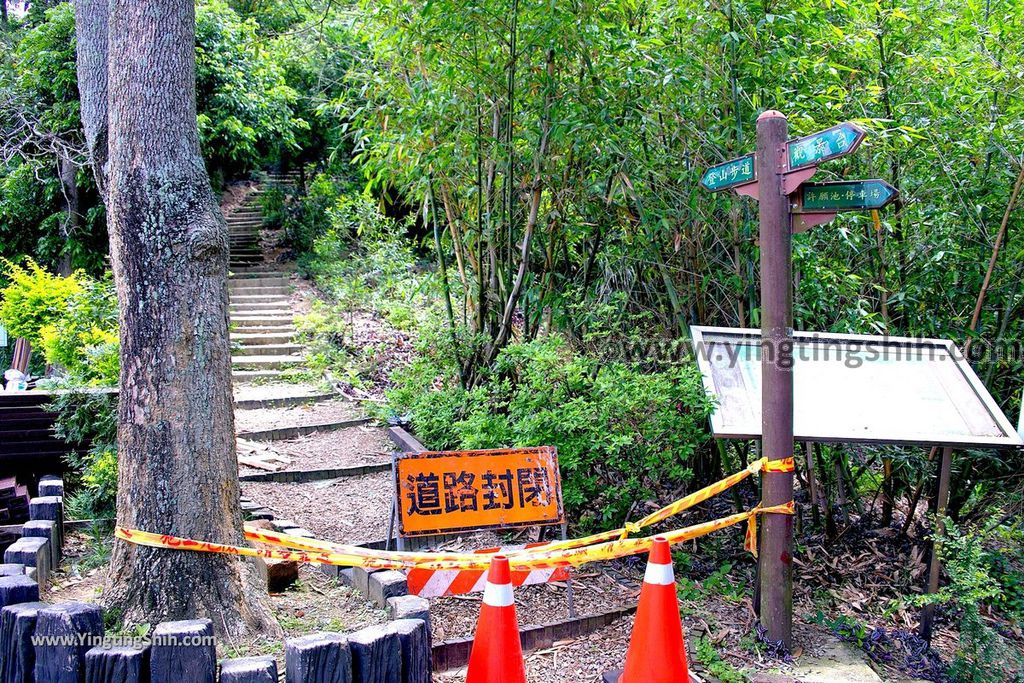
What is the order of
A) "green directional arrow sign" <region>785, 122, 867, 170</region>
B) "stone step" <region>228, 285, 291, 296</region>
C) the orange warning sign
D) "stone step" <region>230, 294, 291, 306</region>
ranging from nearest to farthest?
1. "green directional arrow sign" <region>785, 122, 867, 170</region>
2. the orange warning sign
3. "stone step" <region>230, 294, 291, 306</region>
4. "stone step" <region>228, 285, 291, 296</region>

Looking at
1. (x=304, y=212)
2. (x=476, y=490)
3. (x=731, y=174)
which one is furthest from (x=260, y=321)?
(x=731, y=174)

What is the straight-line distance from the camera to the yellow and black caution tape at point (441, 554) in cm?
303

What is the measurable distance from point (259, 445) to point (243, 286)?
22.5 ft

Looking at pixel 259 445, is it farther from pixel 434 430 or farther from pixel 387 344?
pixel 387 344

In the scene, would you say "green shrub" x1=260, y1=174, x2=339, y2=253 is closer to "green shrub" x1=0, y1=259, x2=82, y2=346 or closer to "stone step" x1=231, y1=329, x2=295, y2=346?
"stone step" x1=231, y1=329, x2=295, y2=346

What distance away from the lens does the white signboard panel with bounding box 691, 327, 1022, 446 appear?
154 inches

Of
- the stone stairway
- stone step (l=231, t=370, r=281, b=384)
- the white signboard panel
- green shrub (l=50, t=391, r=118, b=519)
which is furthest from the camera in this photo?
the stone stairway

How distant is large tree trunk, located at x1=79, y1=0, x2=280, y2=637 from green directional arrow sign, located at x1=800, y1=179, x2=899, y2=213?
2714 millimetres

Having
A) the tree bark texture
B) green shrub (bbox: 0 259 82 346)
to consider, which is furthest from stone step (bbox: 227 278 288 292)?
the tree bark texture

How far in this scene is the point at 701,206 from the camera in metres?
4.83

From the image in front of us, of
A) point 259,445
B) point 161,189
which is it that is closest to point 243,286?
point 259,445

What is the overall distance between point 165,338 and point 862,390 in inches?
134

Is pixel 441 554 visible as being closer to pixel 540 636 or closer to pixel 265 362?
pixel 540 636

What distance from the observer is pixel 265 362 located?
10.3 m
